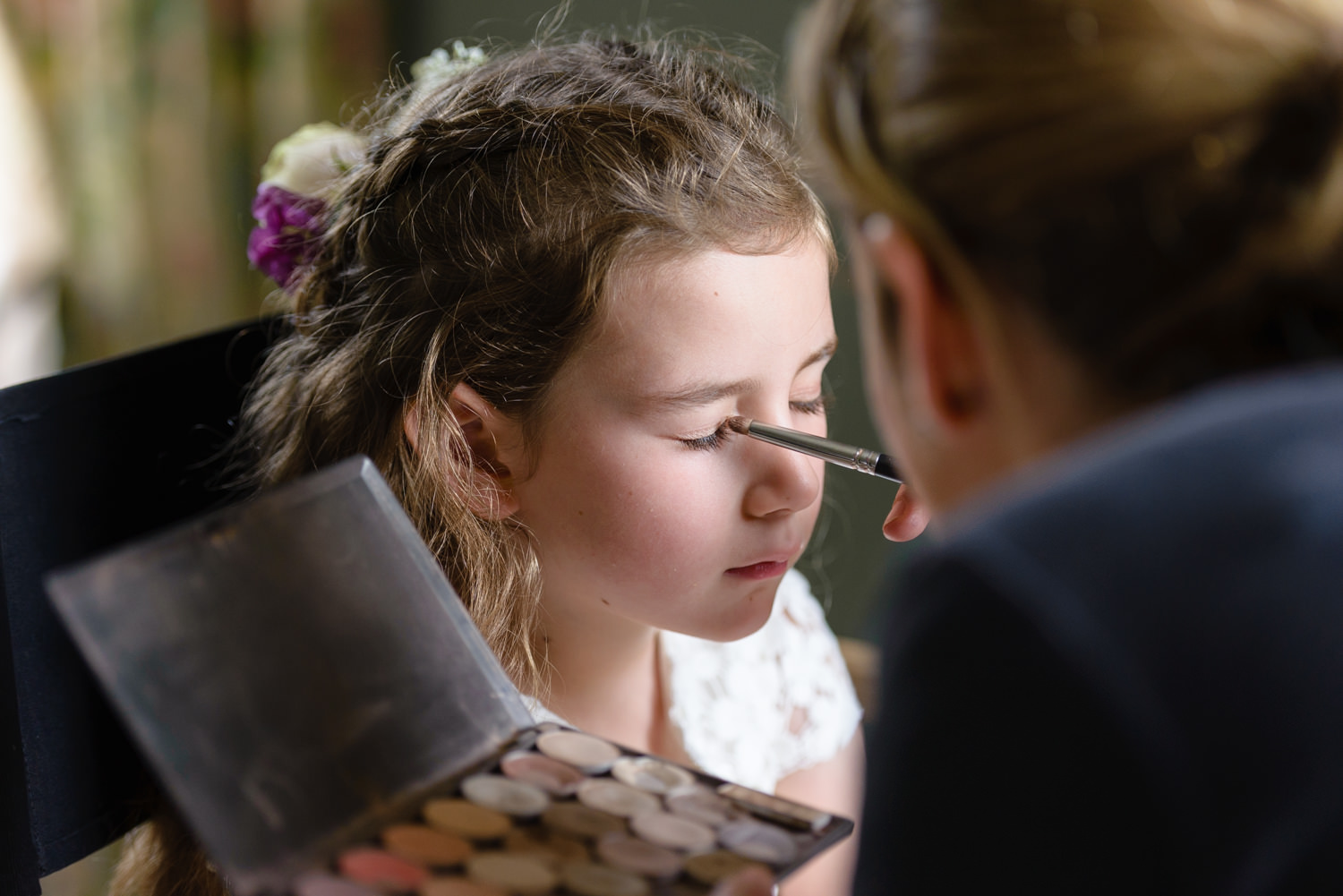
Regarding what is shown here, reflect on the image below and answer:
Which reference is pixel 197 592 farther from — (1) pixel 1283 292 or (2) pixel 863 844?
(1) pixel 1283 292

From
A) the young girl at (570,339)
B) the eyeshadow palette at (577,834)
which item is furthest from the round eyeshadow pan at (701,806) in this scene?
the young girl at (570,339)

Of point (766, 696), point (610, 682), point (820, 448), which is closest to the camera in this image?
point (820, 448)

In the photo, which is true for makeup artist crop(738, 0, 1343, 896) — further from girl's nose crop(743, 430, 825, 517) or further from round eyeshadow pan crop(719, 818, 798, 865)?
girl's nose crop(743, 430, 825, 517)

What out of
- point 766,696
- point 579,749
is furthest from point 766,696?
point 579,749

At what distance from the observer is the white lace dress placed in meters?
1.04

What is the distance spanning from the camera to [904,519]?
2.84ft

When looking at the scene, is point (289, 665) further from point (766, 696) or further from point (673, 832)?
point (766, 696)

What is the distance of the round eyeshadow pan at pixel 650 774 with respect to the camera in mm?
584

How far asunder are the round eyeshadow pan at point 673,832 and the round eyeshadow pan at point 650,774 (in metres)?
0.02

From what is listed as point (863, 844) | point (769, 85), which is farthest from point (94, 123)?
point (863, 844)

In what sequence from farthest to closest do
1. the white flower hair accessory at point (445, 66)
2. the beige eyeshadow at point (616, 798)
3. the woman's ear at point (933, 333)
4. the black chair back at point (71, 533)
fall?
the white flower hair accessory at point (445, 66) < the black chair back at point (71, 533) < the beige eyeshadow at point (616, 798) < the woman's ear at point (933, 333)

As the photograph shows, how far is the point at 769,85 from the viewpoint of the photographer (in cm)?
106

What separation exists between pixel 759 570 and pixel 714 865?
33cm

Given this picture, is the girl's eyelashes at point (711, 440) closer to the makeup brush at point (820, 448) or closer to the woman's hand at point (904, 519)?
the makeup brush at point (820, 448)
